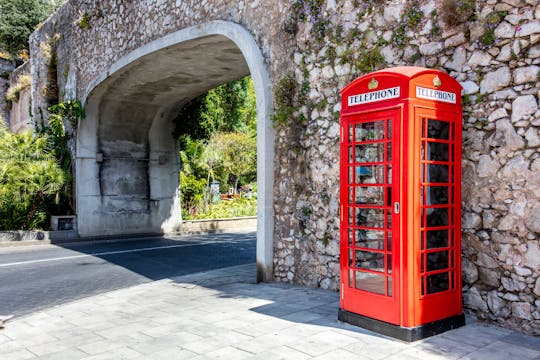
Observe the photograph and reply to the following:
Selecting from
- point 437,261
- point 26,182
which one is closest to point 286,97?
point 437,261

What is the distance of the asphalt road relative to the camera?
7035 mm

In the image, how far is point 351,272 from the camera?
474cm

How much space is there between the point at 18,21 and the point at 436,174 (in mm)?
31259

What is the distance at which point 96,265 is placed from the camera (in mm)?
9555

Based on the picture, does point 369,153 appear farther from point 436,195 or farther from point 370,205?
point 436,195

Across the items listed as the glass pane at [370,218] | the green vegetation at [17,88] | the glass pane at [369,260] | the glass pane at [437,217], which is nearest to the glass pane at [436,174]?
the glass pane at [437,217]

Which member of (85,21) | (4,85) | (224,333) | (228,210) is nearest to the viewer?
(224,333)

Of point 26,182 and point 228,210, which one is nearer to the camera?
point 26,182

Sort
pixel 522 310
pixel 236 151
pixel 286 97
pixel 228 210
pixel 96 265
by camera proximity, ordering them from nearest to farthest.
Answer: pixel 522 310 < pixel 286 97 < pixel 96 265 < pixel 228 210 < pixel 236 151

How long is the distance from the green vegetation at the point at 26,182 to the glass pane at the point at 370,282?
1165 cm

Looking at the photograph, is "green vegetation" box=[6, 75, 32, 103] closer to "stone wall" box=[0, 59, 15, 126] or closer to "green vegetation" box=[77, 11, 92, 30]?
"stone wall" box=[0, 59, 15, 126]

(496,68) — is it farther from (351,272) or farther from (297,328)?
(297,328)

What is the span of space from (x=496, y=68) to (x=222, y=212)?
637 inches

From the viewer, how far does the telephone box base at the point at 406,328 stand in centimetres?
418
